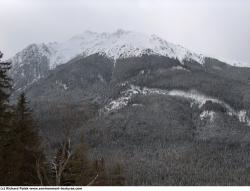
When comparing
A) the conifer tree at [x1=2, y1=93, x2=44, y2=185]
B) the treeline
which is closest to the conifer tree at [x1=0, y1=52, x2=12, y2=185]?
the treeline

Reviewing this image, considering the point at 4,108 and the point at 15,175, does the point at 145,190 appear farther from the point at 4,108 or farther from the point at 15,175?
the point at 15,175

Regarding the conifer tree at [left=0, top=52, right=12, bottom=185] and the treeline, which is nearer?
the treeline

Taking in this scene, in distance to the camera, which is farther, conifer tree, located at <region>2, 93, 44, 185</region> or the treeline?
conifer tree, located at <region>2, 93, 44, 185</region>

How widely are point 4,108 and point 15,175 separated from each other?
5.09m

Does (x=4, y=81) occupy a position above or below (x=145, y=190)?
above

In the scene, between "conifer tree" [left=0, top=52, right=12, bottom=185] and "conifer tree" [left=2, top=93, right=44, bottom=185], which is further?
"conifer tree" [left=2, top=93, right=44, bottom=185]

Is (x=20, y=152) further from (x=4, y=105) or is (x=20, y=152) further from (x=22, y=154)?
(x=4, y=105)

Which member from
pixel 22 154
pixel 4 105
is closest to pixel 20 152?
pixel 22 154

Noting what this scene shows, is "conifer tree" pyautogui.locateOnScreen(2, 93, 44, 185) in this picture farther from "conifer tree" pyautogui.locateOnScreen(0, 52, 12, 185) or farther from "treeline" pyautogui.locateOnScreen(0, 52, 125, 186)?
"conifer tree" pyautogui.locateOnScreen(0, 52, 12, 185)

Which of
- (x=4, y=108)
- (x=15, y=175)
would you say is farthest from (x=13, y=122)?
(x=4, y=108)

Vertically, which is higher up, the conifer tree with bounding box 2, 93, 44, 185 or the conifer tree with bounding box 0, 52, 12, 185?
the conifer tree with bounding box 0, 52, 12, 185

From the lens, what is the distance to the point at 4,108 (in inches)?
974

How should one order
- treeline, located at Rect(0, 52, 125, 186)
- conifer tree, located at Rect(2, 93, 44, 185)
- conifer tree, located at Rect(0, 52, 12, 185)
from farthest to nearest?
conifer tree, located at Rect(2, 93, 44, 185), conifer tree, located at Rect(0, 52, 12, 185), treeline, located at Rect(0, 52, 125, 186)

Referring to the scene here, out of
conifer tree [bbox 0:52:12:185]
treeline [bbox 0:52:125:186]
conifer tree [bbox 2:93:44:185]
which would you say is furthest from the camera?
conifer tree [bbox 2:93:44:185]
